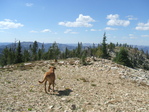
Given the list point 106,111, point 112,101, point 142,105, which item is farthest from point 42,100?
point 142,105

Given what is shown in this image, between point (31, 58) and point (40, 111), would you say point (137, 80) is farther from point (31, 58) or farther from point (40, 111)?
point (31, 58)

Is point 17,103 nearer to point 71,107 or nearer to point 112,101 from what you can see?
point 71,107

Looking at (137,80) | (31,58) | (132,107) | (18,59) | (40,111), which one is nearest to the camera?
(40,111)

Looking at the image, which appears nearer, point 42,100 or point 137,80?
point 42,100

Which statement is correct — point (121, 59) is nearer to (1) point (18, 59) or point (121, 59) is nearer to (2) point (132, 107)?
(2) point (132, 107)

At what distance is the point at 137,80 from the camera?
18578 mm

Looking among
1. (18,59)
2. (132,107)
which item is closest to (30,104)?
(132,107)

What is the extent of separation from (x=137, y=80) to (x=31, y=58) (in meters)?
82.5

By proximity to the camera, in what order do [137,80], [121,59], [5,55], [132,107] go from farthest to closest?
[5,55] → [121,59] → [137,80] → [132,107]

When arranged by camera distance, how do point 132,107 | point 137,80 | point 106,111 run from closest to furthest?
point 106,111 < point 132,107 < point 137,80

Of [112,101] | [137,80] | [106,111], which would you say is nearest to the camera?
[106,111]

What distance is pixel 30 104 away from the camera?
825 centimetres

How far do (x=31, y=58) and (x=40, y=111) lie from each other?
87.7m

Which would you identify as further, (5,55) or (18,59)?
(5,55)
